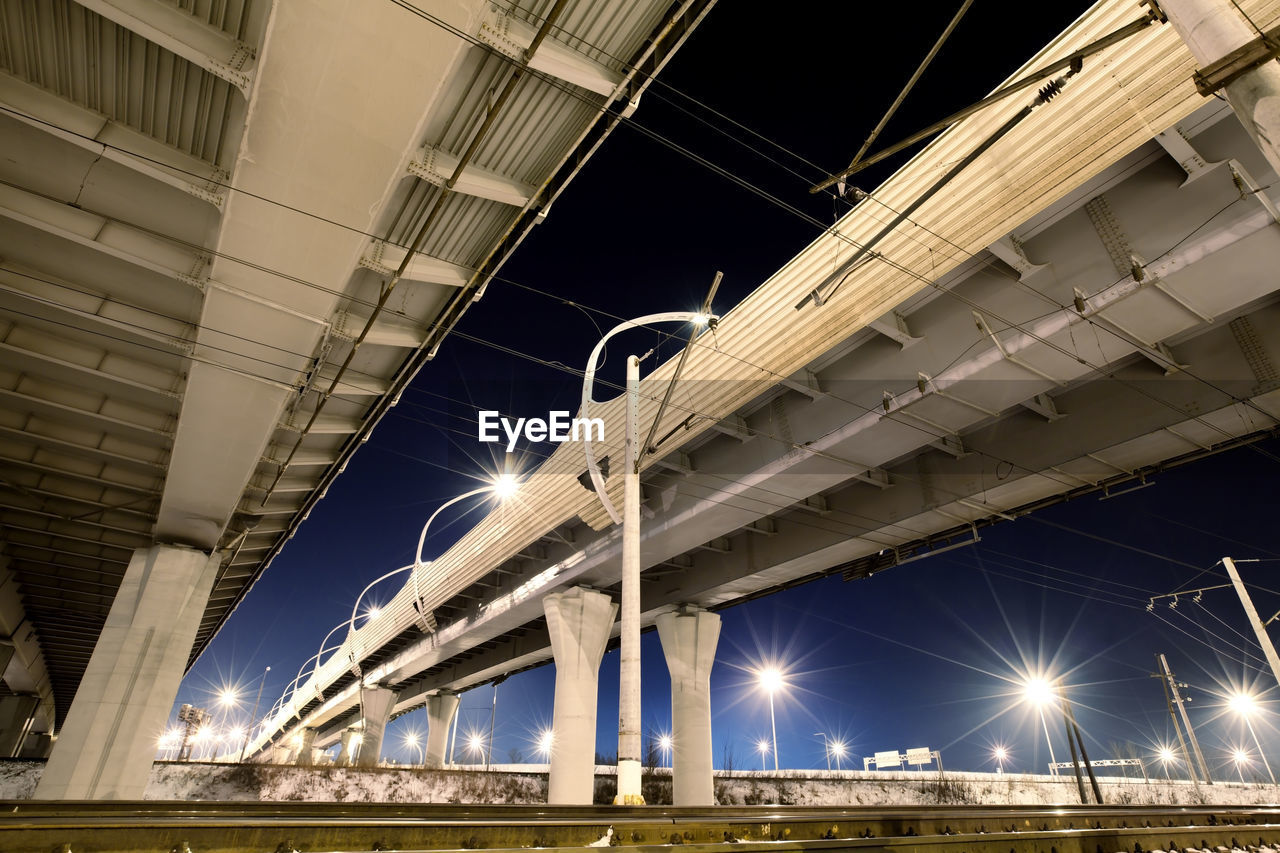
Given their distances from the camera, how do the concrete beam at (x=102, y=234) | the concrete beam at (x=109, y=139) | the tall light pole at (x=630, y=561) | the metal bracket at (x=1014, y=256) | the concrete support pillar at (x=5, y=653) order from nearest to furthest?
the concrete beam at (x=109, y=139)
the concrete beam at (x=102, y=234)
the tall light pole at (x=630, y=561)
the metal bracket at (x=1014, y=256)
the concrete support pillar at (x=5, y=653)

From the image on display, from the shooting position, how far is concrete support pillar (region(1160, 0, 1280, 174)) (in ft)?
15.0

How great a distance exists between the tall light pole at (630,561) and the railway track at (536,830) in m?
4.00

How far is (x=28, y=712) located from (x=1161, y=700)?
393ft

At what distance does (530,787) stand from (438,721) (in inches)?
926

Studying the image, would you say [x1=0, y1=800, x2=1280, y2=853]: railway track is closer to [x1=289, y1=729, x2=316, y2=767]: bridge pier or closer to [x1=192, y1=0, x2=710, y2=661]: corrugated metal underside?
[x1=192, y1=0, x2=710, y2=661]: corrugated metal underside

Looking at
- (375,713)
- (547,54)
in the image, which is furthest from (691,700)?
(375,713)

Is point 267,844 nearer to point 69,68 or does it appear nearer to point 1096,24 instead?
point 69,68

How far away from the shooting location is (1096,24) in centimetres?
856

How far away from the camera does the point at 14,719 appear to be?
42312mm

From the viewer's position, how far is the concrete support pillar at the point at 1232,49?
4.58 meters

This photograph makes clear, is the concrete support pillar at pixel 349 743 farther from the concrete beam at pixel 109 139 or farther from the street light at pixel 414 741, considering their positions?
the concrete beam at pixel 109 139

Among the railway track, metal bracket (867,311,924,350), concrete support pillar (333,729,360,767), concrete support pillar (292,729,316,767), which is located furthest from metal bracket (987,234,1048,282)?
concrete support pillar (292,729,316,767)

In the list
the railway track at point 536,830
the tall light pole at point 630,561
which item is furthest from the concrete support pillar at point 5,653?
the railway track at point 536,830

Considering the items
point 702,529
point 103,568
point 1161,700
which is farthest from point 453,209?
point 1161,700
